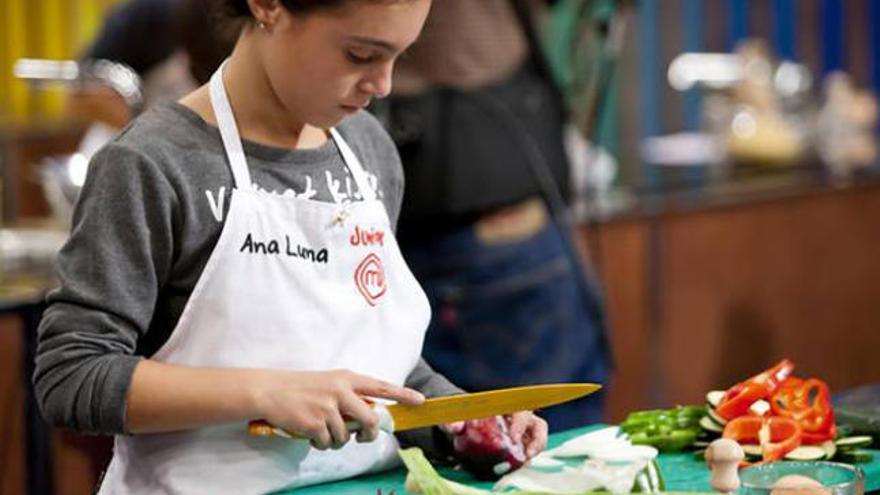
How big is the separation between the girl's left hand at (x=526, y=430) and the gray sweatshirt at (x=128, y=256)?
11.4 inches

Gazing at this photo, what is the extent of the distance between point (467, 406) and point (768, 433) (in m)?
0.34

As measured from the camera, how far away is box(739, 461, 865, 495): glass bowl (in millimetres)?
1539

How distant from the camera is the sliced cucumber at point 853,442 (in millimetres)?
1797

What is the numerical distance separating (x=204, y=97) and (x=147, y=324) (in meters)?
0.24

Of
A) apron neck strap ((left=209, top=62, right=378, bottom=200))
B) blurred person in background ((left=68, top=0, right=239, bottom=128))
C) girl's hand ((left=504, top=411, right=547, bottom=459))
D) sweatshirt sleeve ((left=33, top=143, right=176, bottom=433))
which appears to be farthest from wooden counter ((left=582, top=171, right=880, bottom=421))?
sweatshirt sleeve ((left=33, top=143, right=176, bottom=433))

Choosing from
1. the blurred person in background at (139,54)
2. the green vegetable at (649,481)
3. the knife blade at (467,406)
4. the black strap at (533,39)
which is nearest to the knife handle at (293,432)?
the knife blade at (467,406)

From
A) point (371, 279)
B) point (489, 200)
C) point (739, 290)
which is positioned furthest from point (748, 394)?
point (739, 290)

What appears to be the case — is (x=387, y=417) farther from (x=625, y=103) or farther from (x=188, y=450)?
(x=625, y=103)

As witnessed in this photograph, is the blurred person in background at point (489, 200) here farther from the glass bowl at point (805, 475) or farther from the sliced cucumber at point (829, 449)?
the glass bowl at point (805, 475)

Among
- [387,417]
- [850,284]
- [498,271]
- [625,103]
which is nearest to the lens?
[387,417]

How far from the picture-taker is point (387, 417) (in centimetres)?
161

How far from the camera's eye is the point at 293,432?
1560 millimetres

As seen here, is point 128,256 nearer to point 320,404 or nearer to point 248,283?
point 248,283

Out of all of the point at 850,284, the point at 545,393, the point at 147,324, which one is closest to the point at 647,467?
the point at 545,393
